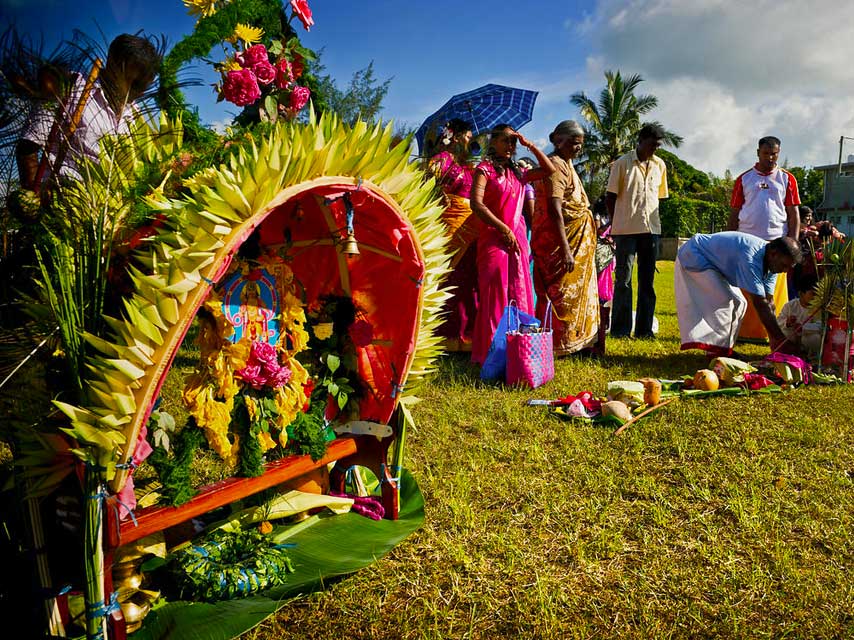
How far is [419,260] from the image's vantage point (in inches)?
108

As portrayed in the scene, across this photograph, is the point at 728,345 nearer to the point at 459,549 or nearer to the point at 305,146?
the point at 459,549

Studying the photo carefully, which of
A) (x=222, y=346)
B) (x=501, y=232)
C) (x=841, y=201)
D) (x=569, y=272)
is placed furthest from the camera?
(x=841, y=201)

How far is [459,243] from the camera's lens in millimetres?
6664

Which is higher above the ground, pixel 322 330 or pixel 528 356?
pixel 322 330

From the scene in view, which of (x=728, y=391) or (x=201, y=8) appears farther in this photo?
(x=728, y=391)

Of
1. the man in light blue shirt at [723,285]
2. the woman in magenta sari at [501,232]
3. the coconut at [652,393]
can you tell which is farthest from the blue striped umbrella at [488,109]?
the coconut at [652,393]

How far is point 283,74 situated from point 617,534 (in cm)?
246

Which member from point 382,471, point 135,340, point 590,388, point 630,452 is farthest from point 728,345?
point 135,340

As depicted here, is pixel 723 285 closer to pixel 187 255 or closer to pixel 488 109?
pixel 488 109

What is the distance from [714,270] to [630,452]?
10.4 ft

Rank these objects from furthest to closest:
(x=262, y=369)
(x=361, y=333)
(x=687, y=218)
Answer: (x=687, y=218), (x=361, y=333), (x=262, y=369)

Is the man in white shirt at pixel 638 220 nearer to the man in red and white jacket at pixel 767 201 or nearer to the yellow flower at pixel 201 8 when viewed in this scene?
the man in red and white jacket at pixel 767 201

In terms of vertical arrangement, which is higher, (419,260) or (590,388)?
(419,260)

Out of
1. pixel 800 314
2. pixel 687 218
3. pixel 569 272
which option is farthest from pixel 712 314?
pixel 687 218
